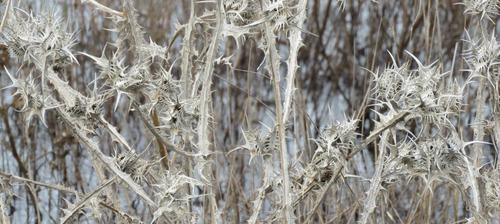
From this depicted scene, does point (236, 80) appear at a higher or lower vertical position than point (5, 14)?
lower

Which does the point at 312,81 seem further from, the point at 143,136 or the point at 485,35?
the point at 485,35

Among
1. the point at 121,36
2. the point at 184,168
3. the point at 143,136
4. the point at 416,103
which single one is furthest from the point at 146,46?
the point at 143,136

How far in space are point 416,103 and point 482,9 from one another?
299 mm

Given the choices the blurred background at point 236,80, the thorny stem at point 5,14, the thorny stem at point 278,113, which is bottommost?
the blurred background at point 236,80

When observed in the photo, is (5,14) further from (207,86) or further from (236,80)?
(236,80)

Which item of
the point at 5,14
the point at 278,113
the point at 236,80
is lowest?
the point at 236,80

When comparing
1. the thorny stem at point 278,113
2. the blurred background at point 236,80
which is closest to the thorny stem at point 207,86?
the thorny stem at point 278,113

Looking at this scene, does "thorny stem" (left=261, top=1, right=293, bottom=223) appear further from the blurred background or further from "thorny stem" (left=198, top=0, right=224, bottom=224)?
the blurred background

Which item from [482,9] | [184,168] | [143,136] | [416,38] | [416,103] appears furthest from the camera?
[416,38]

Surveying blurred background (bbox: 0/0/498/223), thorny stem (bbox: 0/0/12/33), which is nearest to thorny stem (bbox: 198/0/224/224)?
thorny stem (bbox: 0/0/12/33)

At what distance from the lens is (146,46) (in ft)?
6.89

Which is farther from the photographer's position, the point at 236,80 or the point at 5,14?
the point at 236,80

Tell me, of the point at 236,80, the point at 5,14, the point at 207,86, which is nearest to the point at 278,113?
the point at 207,86

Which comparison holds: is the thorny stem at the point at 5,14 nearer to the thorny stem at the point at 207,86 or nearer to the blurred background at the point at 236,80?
the thorny stem at the point at 207,86
